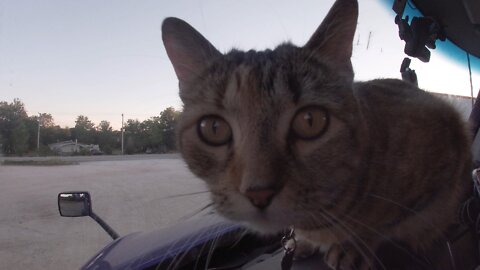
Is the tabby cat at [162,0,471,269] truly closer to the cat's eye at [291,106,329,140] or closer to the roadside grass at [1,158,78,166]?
the cat's eye at [291,106,329,140]

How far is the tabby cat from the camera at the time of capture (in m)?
1.06

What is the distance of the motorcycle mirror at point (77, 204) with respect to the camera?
1.63m

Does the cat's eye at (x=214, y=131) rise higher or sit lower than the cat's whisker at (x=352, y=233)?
higher

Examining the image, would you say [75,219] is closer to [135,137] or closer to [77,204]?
[135,137]

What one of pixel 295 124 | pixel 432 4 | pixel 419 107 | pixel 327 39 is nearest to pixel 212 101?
pixel 295 124

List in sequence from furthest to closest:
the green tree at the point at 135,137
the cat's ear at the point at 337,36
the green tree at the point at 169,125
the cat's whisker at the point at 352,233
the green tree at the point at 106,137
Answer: the green tree at the point at 106,137 → the green tree at the point at 135,137 → the green tree at the point at 169,125 → the cat's ear at the point at 337,36 → the cat's whisker at the point at 352,233

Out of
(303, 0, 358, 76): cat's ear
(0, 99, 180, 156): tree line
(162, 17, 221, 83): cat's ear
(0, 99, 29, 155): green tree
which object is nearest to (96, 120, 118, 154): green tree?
(0, 99, 180, 156): tree line

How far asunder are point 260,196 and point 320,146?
A: 0.83ft

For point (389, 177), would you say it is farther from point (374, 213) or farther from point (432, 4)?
point (432, 4)

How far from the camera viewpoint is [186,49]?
4.68 ft

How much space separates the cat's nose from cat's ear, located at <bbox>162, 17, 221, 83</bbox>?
0.61 meters

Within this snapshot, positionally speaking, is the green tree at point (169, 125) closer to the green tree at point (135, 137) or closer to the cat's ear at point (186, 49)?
the cat's ear at point (186, 49)

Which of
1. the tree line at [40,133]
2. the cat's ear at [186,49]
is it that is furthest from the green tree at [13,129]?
the cat's ear at [186,49]

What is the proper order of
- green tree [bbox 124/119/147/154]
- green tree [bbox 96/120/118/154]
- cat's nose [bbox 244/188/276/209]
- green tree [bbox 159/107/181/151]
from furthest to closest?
green tree [bbox 96/120/118/154], green tree [bbox 124/119/147/154], green tree [bbox 159/107/181/151], cat's nose [bbox 244/188/276/209]
